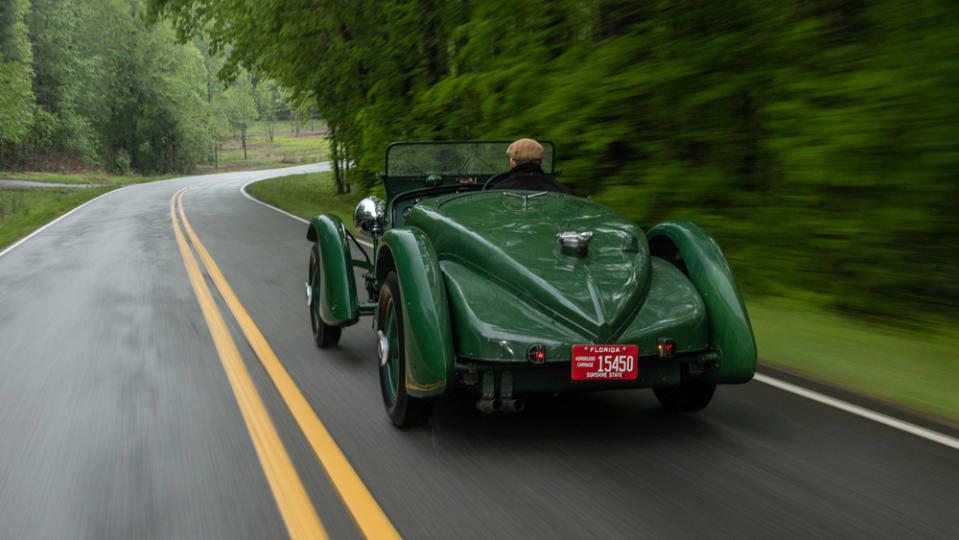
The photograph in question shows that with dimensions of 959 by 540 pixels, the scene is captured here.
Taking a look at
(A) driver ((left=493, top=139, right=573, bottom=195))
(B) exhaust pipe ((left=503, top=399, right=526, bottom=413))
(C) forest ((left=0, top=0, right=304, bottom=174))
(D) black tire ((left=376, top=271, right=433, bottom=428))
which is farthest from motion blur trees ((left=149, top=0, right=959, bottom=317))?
(C) forest ((left=0, top=0, right=304, bottom=174))

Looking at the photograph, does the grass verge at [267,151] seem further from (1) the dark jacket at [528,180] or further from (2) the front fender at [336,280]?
(1) the dark jacket at [528,180]

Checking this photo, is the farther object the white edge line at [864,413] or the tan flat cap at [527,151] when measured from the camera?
the tan flat cap at [527,151]

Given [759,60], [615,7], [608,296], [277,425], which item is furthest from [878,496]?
[615,7]

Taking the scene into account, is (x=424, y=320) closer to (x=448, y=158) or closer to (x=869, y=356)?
(x=448, y=158)

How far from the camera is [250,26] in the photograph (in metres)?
21.2

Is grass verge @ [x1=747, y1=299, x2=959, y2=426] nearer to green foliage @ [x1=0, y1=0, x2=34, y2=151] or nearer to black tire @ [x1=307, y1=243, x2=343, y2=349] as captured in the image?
black tire @ [x1=307, y1=243, x2=343, y2=349]

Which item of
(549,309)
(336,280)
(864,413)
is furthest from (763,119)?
(549,309)

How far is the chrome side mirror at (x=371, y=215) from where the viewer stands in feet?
19.9

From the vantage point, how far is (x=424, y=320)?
142 inches

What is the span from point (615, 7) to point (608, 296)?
7.56m

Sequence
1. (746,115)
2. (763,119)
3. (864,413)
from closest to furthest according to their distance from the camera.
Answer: (864,413), (763,119), (746,115)

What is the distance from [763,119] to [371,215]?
5.32 meters

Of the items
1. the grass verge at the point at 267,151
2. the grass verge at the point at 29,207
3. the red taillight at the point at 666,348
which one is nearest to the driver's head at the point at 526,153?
the red taillight at the point at 666,348

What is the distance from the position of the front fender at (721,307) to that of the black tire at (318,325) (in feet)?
9.16
